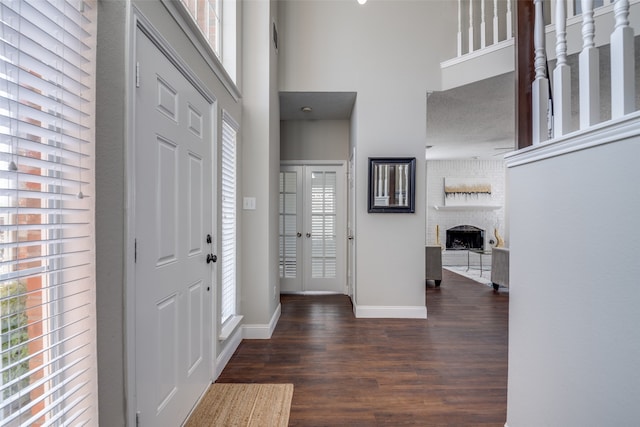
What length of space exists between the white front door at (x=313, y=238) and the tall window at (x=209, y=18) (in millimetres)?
2310

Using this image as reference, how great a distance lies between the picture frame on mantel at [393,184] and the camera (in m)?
3.54

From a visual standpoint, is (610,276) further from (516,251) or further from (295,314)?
(295,314)

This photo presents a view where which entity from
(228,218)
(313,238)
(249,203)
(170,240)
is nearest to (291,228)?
(313,238)

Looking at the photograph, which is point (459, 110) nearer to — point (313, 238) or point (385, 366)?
point (313, 238)

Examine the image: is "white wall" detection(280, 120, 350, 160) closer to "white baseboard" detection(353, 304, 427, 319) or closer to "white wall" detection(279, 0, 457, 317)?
"white wall" detection(279, 0, 457, 317)

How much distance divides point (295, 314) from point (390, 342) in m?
1.27

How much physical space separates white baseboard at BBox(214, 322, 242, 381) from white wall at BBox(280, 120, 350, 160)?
2.73 meters

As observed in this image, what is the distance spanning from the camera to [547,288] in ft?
4.21

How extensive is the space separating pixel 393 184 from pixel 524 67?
82.5 inches

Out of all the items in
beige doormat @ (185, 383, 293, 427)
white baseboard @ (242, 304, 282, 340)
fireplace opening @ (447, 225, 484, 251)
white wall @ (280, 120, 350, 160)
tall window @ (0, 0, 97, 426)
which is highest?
white wall @ (280, 120, 350, 160)

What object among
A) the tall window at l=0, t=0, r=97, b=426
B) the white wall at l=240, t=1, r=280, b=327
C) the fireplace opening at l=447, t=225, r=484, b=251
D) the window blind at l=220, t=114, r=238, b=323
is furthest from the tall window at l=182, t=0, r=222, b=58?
the fireplace opening at l=447, t=225, r=484, b=251

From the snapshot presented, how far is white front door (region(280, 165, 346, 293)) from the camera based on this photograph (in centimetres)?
467

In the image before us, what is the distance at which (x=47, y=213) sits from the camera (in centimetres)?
85

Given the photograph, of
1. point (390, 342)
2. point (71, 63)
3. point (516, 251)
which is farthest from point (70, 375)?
point (390, 342)
